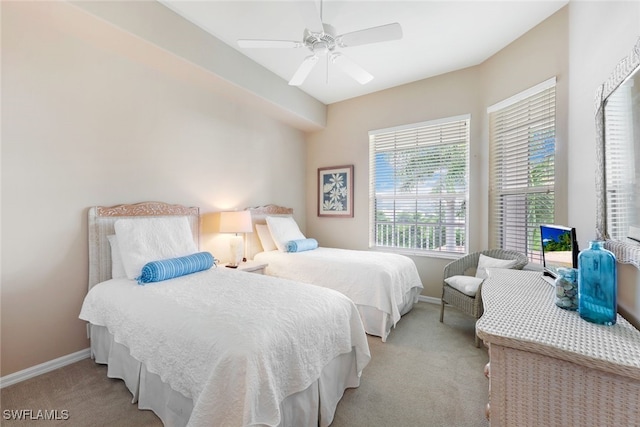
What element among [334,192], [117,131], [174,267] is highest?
[117,131]

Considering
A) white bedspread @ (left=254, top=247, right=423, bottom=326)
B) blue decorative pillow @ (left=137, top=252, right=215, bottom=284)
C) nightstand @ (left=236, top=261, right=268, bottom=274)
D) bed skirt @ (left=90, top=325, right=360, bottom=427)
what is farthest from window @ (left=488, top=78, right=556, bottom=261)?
blue decorative pillow @ (left=137, top=252, right=215, bottom=284)

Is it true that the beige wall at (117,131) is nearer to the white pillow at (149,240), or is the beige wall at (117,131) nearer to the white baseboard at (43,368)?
the white baseboard at (43,368)

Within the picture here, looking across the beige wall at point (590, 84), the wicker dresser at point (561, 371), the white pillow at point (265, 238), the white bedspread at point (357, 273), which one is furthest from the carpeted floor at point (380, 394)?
the white pillow at point (265, 238)

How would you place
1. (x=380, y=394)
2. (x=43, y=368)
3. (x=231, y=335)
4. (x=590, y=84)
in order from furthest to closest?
(x=43, y=368) → (x=380, y=394) → (x=590, y=84) → (x=231, y=335)

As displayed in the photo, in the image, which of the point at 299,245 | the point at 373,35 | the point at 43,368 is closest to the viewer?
the point at 373,35

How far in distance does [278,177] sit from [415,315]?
282 cm

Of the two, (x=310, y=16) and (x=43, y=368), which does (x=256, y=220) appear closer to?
(x=43, y=368)

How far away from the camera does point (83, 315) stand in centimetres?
221

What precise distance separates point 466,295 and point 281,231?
7.87 ft

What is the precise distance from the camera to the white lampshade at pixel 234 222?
3334 mm

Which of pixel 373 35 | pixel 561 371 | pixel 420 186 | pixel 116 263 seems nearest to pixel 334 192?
pixel 420 186

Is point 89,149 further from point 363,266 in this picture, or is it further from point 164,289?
point 363,266

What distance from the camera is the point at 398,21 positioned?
267 cm

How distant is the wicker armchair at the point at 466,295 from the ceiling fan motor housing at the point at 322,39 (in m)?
2.57
